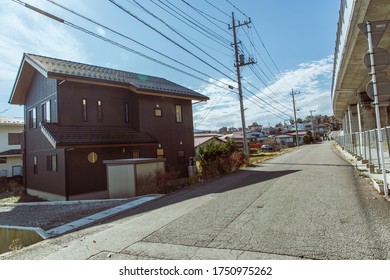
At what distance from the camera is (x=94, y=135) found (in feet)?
42.7

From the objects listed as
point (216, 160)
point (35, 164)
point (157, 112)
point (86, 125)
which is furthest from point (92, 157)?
point (216, 160)

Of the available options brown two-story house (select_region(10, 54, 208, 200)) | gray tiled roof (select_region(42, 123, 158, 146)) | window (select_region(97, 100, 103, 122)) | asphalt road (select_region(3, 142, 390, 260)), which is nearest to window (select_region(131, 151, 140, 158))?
brown two-story house (select_region(10, 54, 208, 200))

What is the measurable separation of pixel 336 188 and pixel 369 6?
15.4ft

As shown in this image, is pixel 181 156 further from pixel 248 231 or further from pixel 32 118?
pixel 248 231

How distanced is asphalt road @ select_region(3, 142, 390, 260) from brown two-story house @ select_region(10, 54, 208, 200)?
6.65 metres

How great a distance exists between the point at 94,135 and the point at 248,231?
35.2 feet

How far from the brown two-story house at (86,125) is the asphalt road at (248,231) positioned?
262 inches

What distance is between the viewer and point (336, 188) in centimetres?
730

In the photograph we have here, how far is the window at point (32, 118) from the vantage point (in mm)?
15919

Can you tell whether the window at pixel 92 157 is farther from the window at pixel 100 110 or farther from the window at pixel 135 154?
the window at pixel 100 110

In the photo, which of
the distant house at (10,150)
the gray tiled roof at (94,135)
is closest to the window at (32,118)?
the gray tiled roof at (94,135)

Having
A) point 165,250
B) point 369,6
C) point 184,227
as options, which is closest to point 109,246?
point 165,250

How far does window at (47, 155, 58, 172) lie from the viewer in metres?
13.2

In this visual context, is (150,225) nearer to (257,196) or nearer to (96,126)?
(257,196)
